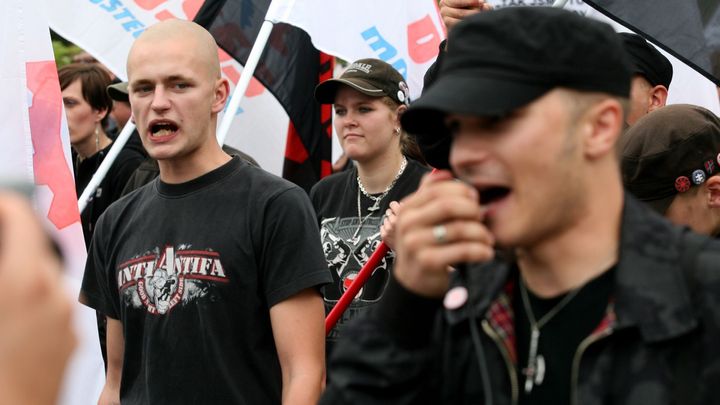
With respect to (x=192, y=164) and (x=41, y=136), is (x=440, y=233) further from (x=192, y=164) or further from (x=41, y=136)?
(x=41, y=136)

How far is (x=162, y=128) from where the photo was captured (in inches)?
180

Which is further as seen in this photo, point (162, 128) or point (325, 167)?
point (325, 167)

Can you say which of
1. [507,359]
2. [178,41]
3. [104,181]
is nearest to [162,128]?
[178,41]

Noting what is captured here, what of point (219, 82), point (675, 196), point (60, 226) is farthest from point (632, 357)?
point (60, 226)

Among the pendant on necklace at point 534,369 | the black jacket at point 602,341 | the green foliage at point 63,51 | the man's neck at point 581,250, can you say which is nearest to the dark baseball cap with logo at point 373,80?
the black jacket at point 602,341

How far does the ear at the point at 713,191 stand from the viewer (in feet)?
12.8

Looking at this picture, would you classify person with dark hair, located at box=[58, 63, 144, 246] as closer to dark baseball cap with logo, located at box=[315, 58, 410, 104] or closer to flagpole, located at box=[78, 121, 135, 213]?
flagpole, located at box=[78, 121, 135, 213]

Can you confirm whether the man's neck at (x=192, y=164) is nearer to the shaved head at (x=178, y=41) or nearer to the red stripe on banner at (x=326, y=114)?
the shaved head at (x=178, y=41)

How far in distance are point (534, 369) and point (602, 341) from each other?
16 cm

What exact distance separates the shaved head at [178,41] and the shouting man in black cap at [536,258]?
2322mm

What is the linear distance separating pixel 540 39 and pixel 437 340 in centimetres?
65

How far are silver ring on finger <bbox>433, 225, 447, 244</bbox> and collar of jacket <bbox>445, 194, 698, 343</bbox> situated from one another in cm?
21

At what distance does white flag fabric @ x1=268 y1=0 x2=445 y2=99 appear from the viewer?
21.9 feet

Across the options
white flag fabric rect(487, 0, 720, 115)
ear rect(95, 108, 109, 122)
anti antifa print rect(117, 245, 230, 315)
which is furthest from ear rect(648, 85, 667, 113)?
ear rect(95, 108, 109, 122)
